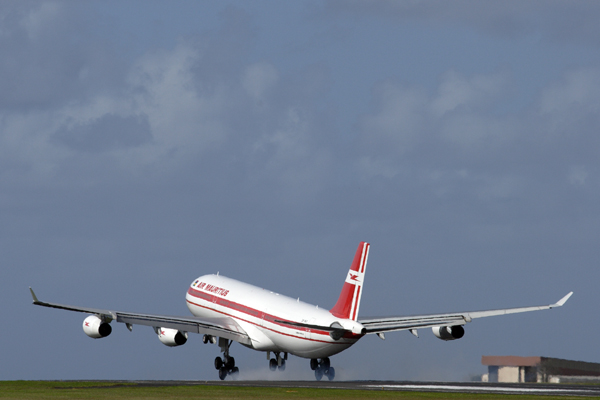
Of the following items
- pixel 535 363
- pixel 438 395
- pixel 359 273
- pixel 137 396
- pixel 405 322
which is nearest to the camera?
pixel 137 396

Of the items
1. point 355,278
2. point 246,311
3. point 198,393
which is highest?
point 246,311

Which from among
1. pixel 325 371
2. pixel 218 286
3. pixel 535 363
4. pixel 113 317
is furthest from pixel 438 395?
pixel 535 363

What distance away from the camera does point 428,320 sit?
70938 mm

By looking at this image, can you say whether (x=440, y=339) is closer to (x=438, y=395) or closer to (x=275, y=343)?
(x=275, y=343)

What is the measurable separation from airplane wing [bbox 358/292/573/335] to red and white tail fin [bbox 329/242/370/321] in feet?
7.51

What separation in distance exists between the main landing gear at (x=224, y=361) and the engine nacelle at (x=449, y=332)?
1738 cm

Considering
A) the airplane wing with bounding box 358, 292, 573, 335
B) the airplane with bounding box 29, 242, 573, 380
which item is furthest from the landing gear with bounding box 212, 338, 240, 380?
the airplane wing with bounding box 358, 292, 573, 335

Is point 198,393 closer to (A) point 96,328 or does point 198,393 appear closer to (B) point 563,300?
(A) point 96,328

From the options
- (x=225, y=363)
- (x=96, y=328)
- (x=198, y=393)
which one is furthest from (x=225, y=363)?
(x=198, y=393)

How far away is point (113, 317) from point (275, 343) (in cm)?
1246

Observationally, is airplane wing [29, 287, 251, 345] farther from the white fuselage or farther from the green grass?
the green grass

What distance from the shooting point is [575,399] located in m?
47.9

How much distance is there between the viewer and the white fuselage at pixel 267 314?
6612cm

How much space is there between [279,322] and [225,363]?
8.94m
